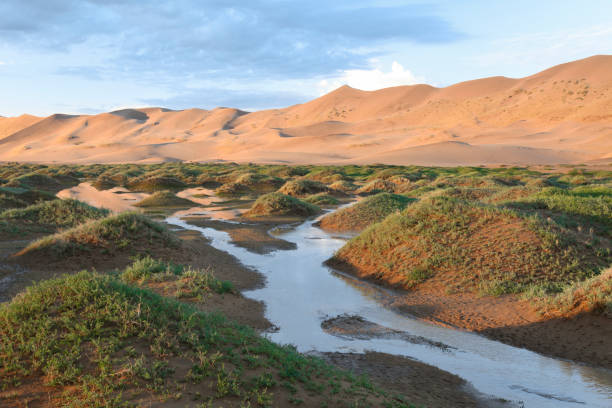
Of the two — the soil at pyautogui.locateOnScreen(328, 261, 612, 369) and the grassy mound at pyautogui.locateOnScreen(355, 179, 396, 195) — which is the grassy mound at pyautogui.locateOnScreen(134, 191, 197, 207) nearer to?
the grassy mound at pyautogui.locateOnScreen(355, 179, 396, 195)

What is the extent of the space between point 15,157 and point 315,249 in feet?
478

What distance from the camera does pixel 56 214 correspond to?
1894 cm

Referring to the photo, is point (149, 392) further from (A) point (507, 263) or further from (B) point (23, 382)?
(A) point (507, 263)

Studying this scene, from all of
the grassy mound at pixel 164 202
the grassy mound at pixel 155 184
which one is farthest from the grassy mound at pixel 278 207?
the grassy mound at pixel 155 184

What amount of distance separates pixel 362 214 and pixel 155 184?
101 ft

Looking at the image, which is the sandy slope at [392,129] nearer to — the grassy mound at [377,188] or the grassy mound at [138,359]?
the grassy mound at [377,188]

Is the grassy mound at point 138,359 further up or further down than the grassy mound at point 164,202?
further up

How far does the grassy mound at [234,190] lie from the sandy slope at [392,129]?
51515 mm

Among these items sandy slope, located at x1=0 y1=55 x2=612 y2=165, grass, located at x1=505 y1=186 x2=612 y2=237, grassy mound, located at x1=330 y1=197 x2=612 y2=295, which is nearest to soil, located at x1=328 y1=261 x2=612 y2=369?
grassy mound, located at x1=330 y1=197 x2=612 y2=295

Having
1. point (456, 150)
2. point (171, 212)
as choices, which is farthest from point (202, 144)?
point (171, 212)

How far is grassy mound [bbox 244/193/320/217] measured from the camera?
2634 centimetres

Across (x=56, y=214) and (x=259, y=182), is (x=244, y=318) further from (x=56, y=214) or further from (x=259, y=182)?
(x=259, y=182)

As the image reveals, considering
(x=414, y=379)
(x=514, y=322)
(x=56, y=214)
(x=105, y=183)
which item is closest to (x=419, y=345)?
(x=414, y=379)

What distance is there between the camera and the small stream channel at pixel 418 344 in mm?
6867
